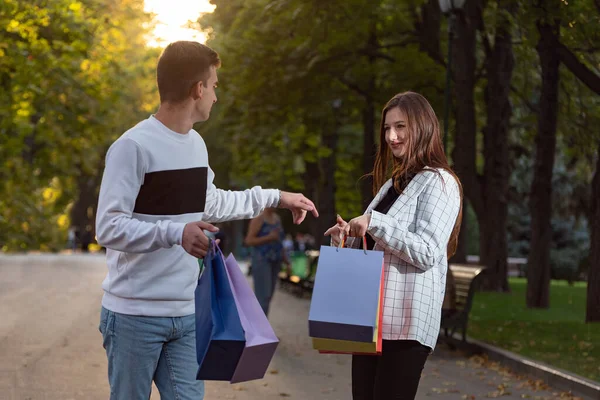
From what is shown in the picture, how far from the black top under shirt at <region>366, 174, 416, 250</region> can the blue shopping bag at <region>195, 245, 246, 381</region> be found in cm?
93

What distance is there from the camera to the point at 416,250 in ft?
13.6

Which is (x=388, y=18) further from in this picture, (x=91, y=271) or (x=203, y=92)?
(x=203, y=92)

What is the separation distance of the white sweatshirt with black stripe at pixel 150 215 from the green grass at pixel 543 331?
23.7 ft

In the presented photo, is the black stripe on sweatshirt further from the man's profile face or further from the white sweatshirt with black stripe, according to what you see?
the man's profile face

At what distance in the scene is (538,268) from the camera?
20.0 metres

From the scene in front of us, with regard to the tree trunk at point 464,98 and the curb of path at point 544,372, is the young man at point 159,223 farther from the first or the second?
the tree trunk at point 464,98

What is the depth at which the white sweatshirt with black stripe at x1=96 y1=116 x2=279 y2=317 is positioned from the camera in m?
3.73

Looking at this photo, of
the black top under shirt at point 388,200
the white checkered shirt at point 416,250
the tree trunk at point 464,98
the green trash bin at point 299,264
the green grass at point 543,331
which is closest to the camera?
the white checkered shirt at point 416,250

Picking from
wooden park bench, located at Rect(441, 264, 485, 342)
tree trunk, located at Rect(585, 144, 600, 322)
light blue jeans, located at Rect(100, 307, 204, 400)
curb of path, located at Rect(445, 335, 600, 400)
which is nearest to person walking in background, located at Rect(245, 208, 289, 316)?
wooden park bench, located at Rect(441, 264, 485, 342)

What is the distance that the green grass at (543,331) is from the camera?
1213 cm

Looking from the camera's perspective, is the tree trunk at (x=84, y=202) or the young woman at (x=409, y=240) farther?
the tree trunk at (x=84, y=202)

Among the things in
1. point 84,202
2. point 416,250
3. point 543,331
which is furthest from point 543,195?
point 84,202

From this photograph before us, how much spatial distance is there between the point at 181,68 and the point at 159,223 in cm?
59

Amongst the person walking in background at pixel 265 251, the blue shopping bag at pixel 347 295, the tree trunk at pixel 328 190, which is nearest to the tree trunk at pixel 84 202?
the tree trunk at pixel 328 190
